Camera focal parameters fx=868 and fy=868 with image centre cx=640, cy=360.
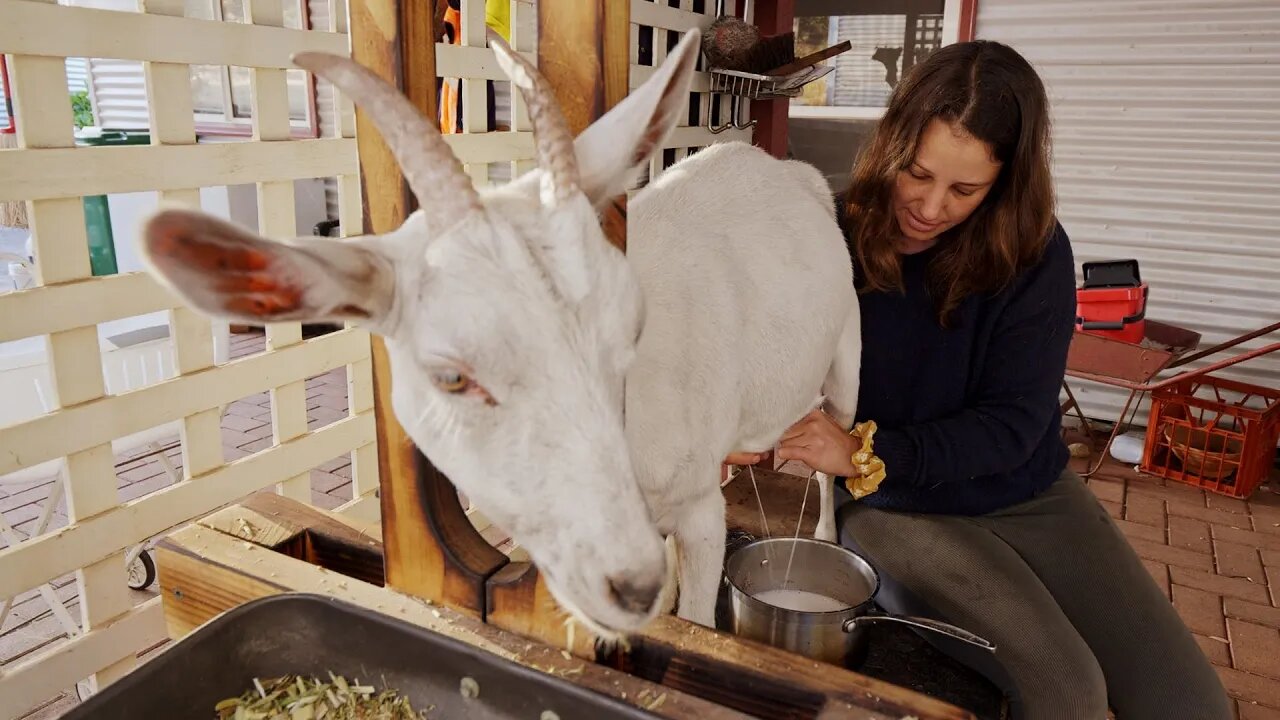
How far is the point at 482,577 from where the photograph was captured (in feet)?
4.78

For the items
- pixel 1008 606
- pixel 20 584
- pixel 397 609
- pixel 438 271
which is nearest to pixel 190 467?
pixel 20 584

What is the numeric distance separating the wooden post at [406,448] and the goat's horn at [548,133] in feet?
0.79

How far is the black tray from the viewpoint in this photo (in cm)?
114

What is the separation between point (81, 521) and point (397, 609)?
1105 millimetres

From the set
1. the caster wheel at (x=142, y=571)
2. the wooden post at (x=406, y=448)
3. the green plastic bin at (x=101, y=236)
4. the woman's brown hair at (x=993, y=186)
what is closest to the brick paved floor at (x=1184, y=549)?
the caster wheel at (x=142, y=571)

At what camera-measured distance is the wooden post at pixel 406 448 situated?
4.14 feet

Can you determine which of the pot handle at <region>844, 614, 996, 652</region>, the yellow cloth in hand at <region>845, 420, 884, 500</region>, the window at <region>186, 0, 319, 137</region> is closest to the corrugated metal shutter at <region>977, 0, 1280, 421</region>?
the yellow cloth in hand at <region>845, 420, 884, 500</region>

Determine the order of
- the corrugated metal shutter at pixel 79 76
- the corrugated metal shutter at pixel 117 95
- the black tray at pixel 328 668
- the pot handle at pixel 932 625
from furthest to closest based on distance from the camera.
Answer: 1. the corrugated metal shutter at pixel 79 76
2. the corrugated metal shutter at pixel 117 95
3. the pot handle at pixel 932 625
4. the black tray at pixel 328 668

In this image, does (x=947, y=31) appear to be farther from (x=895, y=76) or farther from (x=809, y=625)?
(x=809, y=625)

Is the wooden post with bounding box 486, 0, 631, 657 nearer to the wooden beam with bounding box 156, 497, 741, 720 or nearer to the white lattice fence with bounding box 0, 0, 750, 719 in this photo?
the wooden beam with bounding box 156, 497, 741, 720

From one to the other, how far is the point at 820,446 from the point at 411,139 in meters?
1.31

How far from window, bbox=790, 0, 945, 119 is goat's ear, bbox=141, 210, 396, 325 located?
5436 mm

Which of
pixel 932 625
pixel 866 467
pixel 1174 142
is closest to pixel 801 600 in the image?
pixel 866 467

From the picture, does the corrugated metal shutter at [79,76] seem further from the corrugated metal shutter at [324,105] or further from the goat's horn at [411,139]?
the goat's horn at [411,139]
